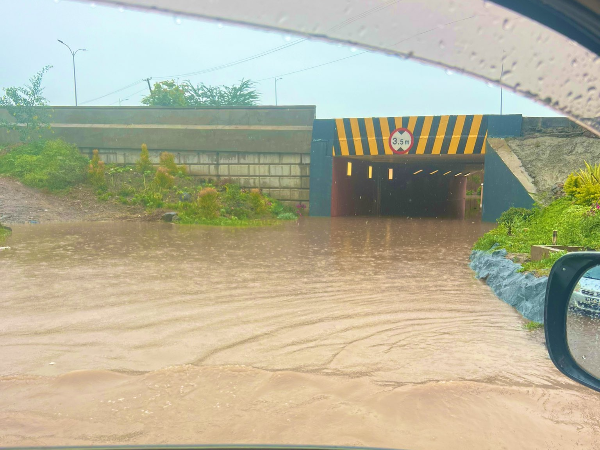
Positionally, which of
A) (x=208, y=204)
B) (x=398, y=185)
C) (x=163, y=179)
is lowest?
(x=208, y=204)

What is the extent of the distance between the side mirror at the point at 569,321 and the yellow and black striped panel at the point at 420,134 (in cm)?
1851

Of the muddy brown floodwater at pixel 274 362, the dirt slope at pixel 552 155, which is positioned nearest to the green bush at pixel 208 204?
the muddy brown floodwater at pixel 274 362

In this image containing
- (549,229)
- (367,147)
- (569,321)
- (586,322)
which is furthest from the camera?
(367,147)

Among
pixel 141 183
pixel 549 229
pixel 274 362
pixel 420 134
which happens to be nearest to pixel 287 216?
pixel 420 134

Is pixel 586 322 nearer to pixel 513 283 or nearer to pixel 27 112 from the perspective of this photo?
pixel 513 283

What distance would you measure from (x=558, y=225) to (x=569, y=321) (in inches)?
A: 320

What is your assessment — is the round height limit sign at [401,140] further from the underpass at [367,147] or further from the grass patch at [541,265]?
the grass patch at [541,265]

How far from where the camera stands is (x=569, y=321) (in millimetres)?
1414

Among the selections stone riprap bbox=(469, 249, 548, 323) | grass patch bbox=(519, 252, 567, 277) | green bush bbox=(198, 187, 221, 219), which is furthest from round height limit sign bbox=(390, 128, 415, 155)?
grass patch bbox=(519, 252, 567, 277)

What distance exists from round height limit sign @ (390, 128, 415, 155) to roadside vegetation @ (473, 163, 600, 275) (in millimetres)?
8275

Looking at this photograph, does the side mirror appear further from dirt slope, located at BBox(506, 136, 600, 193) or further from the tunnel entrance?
the tunnel entrance

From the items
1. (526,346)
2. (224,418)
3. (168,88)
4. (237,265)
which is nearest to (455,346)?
(526,346)

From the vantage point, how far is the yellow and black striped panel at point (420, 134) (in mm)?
18906

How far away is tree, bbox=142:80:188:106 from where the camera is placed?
143 feet
